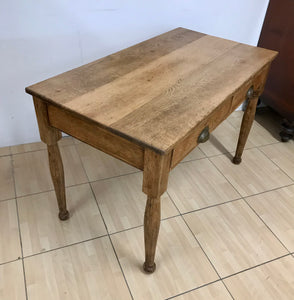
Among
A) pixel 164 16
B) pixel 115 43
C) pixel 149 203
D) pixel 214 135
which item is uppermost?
pixel 164 16

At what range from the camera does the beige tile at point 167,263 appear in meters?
1.23

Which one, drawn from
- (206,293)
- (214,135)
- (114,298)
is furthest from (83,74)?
(214,135)

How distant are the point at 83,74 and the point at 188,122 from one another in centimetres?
48

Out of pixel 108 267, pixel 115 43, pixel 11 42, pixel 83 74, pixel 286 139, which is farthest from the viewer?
pixel 286 139

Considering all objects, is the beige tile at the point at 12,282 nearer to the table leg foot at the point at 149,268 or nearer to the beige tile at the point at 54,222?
the beige tile at the point at 54,222

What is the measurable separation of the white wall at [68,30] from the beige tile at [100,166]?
36 centimetres

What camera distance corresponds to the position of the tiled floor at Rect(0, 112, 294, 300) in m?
1.24

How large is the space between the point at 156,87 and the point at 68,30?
2.41 ft

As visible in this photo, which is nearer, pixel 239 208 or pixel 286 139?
pixel 239 208

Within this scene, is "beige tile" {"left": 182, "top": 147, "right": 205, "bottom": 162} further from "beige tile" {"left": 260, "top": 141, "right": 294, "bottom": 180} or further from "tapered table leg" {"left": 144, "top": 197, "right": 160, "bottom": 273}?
"tapered table leg" {"left": 144, "top": 197, "right": 160, "bottom": 273}

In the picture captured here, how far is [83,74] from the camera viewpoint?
3.87 feet

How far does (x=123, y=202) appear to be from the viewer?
5.17 feet

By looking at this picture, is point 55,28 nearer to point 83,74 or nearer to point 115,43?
point 115,43

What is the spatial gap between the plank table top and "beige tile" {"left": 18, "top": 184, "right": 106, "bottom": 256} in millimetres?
668
